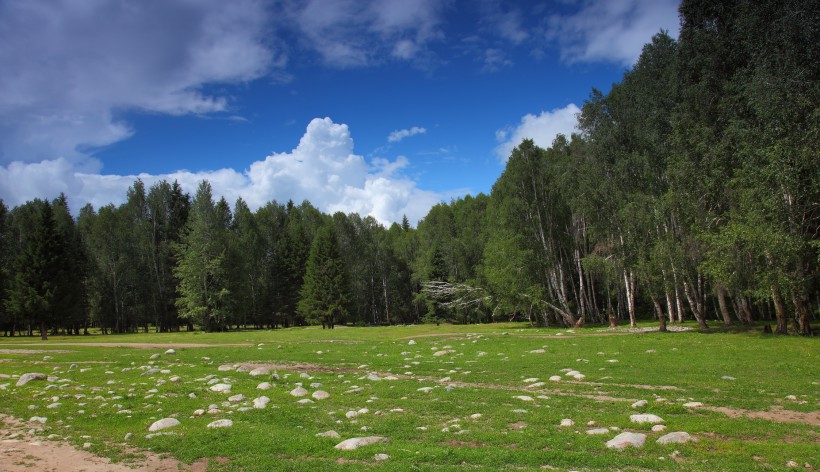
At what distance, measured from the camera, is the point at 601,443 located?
8.42m

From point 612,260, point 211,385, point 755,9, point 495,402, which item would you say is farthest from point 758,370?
point 612,260

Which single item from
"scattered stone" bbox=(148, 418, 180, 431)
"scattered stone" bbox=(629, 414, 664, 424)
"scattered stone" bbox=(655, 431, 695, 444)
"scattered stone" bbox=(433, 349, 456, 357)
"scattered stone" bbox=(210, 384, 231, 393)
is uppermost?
"scattered stone" bbox=(148, 418, 180, 431)

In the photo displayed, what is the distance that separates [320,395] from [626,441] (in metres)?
8.30

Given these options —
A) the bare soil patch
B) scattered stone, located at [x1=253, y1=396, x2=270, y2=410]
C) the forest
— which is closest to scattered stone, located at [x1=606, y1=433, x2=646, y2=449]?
the bare soil patch

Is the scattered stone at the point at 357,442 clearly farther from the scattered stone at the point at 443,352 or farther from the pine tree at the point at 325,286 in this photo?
the pine tree at the point at 325,286

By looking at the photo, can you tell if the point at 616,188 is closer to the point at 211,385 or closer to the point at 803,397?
the point at 803,397

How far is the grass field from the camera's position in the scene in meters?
7.94

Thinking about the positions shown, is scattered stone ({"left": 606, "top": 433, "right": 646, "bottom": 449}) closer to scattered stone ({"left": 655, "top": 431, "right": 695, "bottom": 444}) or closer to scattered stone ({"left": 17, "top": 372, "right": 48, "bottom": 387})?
scattered stone ({"left": 655, "top": 431, "right": 695, "bottom": 444})

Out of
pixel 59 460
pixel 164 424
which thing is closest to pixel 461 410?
pixel 164 424

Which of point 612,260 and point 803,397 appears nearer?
point 803,397

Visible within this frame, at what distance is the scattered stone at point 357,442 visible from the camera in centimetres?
860

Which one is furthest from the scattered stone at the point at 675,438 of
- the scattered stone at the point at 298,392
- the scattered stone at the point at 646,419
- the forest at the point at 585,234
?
the forest at the point at 585,234

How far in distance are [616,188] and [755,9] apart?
1474 cm

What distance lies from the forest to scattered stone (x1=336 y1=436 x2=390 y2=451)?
2482 centimetres
